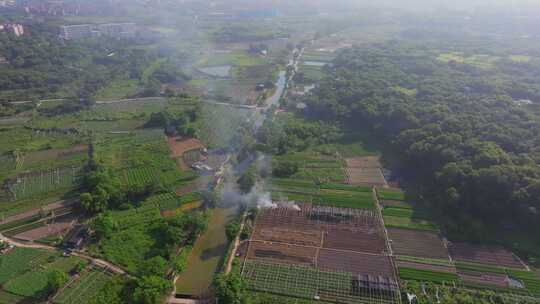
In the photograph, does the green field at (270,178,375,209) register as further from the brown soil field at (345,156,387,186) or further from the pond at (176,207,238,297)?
the pond at (176,207,238,297)

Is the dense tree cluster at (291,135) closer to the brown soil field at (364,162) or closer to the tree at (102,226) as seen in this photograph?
the brown soil field at (364,162)

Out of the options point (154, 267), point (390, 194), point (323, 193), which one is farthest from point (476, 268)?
point (154, 267)

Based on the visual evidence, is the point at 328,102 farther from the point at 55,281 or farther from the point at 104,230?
the point at 55,281

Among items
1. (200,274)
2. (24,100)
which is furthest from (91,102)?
(200,274)

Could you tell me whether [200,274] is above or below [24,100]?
below

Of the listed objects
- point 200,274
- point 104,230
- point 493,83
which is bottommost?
point 200,274

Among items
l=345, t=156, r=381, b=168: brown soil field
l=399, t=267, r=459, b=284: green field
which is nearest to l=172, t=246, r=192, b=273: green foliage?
l=399, t=267, r=459, b=284: green field
